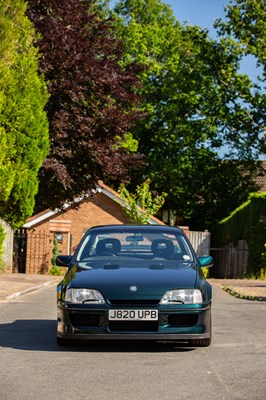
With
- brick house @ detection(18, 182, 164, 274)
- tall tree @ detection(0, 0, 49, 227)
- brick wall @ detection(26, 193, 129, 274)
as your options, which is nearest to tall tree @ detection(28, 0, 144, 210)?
tall tree @ detection(0, 0, 49, 227)

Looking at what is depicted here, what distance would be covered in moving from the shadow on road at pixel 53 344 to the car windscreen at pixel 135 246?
3.44ft

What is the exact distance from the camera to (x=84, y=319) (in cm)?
1030

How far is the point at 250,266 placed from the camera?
35875 mm

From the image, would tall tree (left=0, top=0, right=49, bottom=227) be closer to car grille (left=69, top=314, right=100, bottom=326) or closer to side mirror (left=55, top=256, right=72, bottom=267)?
side mirror (left=55, top=256, right=72, bottom=267)

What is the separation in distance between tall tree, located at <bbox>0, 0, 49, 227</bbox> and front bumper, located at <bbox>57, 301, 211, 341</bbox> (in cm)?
1373

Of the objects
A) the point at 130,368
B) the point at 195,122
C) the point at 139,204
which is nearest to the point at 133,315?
the point at 130,368

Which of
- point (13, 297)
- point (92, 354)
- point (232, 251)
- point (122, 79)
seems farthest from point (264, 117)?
point (92, 354)

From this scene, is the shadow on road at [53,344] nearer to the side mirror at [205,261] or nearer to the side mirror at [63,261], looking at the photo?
the side mirror at [63,261]

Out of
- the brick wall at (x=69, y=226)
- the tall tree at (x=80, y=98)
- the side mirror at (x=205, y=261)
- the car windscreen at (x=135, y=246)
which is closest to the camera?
the car windscreen at (x=135, y=246)

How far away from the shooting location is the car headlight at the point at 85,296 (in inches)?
404

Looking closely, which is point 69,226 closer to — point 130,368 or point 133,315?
point 133,315

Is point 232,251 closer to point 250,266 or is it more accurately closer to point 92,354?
point 250,266

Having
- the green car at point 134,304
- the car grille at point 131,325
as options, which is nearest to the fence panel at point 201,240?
the green car at point 134,304

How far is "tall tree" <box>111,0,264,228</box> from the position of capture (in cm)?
5038
